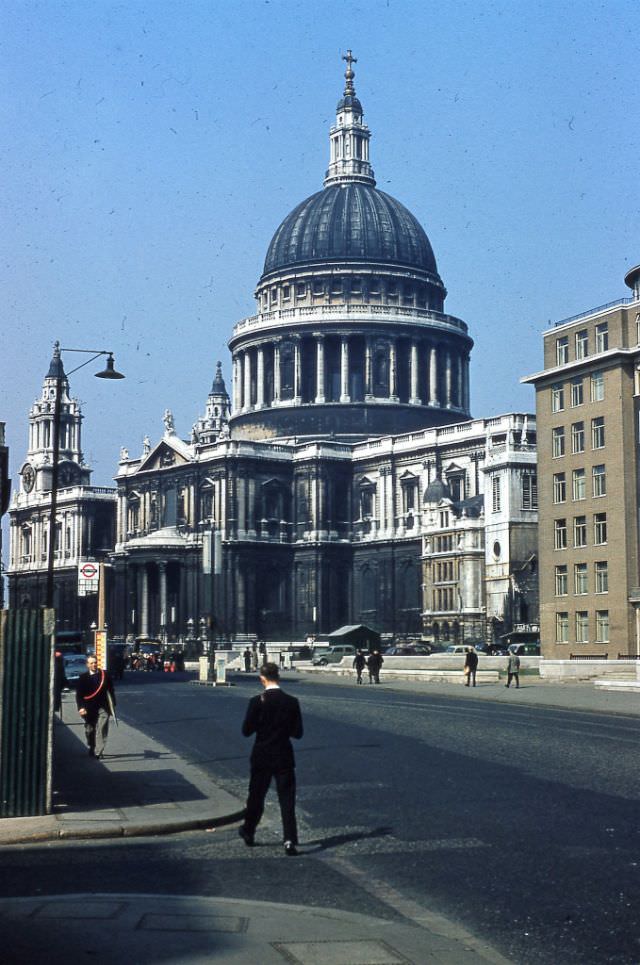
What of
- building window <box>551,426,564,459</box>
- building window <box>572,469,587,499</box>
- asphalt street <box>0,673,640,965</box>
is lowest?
asphalt street <box>0,673,640,965</box>

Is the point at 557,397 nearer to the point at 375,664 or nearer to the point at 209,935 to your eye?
the point at 375,664

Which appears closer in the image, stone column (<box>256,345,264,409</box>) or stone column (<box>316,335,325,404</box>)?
stone column (<box>316,335,325,404</box>)

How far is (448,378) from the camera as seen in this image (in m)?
143

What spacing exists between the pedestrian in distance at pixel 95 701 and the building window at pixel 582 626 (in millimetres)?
50105

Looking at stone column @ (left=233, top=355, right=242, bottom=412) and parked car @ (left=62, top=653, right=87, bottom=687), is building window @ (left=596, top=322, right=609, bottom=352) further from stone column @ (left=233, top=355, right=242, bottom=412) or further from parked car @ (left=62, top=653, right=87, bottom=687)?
stone column @ (left=233, top=355, right=242, bottom=412)

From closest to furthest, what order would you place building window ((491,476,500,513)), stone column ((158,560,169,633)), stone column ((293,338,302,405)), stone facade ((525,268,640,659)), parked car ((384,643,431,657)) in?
stone facade ((525,268,640,659)), parked car ((384,643,431,657)), building window ((491,476,500,513)), stone column ((158,560,169,633)), stone column ((293,338,302,405))

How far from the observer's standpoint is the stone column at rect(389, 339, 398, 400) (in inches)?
5463

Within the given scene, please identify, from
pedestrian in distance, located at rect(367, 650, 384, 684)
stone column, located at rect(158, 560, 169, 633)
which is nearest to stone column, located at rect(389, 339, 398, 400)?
stone column, located at rect(158, 560, 169, 633)

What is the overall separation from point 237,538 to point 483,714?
9005 cm

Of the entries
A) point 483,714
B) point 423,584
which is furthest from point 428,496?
point 483,714

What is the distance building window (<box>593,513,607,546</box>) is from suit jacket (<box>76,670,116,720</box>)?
49.7m

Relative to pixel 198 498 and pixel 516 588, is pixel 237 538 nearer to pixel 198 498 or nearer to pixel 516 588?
pixel 198 498

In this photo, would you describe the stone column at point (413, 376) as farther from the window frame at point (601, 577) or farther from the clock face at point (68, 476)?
the window frame at point (601, 577)

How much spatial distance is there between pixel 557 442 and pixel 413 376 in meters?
64.0
